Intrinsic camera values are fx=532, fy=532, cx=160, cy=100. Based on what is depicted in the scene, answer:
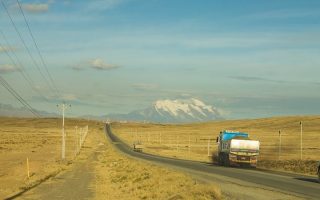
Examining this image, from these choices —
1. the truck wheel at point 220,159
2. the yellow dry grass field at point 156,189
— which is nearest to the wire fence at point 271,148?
the truck wheel at point 220,159

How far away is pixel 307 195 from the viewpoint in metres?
24.5

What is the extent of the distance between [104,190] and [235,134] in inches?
1022

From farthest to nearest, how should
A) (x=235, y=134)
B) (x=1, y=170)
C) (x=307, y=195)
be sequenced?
(x=235, y=134)
(x=1, y=170)
(x=307, y=195)

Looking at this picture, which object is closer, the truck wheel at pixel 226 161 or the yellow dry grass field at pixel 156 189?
the yellow dry grass field at pixel 156 189

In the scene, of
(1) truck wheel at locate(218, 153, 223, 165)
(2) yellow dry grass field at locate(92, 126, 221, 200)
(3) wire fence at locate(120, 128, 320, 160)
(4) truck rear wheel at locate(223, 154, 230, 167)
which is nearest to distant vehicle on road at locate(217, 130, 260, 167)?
(4) truck rear wheel at locate(223, 154, 230, 167)

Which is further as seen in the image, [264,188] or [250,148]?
[250,148]

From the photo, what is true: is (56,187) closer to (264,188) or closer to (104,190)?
(104,190)

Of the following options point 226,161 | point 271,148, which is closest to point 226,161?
point 226,161

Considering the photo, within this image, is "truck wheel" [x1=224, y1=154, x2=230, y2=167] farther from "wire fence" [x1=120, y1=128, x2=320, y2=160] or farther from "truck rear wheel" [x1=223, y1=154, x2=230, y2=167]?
"wire fence" [x1=120, y1=128, x2=320, y2=160]

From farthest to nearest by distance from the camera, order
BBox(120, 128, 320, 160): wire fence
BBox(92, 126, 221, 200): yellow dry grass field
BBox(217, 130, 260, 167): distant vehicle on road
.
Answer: BBox(120, 128, 320, 160): wire fence
BBox(217, 130, 260, 167): distant vehicle on road
BBox(92, 126, 221, 200): yellow dry grass field

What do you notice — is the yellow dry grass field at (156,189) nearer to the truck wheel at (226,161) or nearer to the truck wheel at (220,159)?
the truck wheel at (226,161)

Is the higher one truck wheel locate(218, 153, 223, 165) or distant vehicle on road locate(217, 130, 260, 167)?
distant vehicle on road locate(217, 130, 260, 167)

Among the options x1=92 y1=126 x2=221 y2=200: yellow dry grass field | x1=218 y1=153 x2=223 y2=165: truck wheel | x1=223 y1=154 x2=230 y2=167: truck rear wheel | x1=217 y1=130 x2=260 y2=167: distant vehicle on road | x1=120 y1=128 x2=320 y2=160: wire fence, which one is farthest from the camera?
x1=120 y1=128 x2=320 y2=160: wire fence

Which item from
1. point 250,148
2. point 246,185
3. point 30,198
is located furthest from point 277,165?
point 30,198
